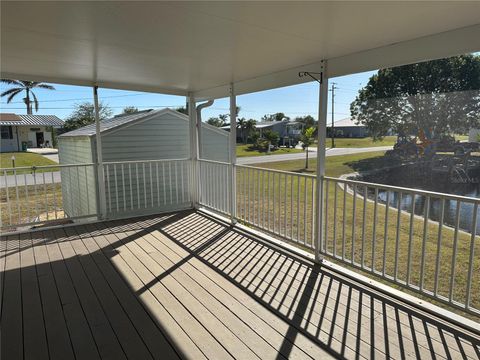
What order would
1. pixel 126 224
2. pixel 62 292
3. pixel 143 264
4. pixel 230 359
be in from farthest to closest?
pixel 126 224 → pixel 143 264 → pixel 62 292 → pixel 230 359

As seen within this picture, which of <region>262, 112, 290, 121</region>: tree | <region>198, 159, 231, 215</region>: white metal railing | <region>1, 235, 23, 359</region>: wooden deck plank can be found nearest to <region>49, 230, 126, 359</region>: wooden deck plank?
<region>1, 235, 23, 359</region>: wooden deck plank

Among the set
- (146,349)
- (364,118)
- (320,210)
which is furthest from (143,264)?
(364,118)

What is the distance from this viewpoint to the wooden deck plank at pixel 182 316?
1965mm

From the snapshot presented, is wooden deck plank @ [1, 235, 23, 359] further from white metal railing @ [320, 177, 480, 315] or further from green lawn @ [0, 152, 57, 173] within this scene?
green lawn @ [0, 152, 57, 173]

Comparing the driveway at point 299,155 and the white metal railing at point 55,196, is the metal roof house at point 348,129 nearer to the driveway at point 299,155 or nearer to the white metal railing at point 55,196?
the driveway at point 299,155

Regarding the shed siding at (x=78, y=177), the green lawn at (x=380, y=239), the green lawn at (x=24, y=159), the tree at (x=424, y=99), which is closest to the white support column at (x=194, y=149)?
the green lawn at (x=380, y=239)

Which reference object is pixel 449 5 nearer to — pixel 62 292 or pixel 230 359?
pixel 230 359

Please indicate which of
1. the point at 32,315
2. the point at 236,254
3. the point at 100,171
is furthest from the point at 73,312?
the point at 100,171

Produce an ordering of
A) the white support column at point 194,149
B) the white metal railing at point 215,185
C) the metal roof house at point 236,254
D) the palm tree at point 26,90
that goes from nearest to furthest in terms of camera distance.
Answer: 1. the metal roof house at point 236,254
2. the white metal railing at point 215,185
3. the white support column at point 194,149
4. the palm tree at point 26,90

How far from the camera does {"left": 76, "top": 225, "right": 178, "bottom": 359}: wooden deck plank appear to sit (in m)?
1.97

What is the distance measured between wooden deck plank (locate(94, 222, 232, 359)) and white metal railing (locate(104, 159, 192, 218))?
87.2 inches

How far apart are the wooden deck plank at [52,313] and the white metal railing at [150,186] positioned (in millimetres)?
1930

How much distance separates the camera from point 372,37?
236 cm

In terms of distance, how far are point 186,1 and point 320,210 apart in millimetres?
2374
